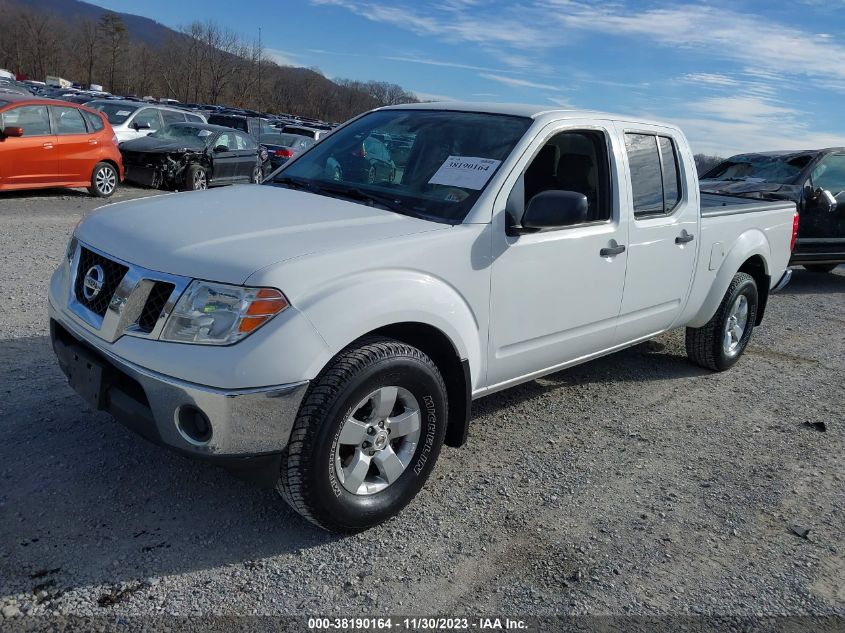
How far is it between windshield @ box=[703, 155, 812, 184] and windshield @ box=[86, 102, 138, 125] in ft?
40.0

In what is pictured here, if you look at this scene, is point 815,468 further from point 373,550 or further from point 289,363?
point 289,363

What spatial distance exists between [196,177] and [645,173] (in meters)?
11.8

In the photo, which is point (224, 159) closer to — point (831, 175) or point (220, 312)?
point (831, 175)

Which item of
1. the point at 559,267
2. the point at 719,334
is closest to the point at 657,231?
the point at 559,267

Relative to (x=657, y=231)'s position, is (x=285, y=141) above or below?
above

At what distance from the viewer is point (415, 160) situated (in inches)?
153

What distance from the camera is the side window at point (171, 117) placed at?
16.5m

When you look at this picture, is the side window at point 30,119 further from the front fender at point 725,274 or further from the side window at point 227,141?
the front fender at point 725,274

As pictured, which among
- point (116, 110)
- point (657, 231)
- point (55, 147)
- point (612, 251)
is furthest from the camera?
point (116, 110)

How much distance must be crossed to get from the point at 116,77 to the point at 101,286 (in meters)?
93.5

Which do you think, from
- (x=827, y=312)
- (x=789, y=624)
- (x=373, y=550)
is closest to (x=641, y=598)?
(x=789, y=624)

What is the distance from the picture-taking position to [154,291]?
2797 mm

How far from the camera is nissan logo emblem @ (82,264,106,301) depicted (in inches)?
120

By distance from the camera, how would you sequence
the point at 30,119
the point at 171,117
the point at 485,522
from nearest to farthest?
the point at 485,522, the point at 30,119, the point at 171,117
